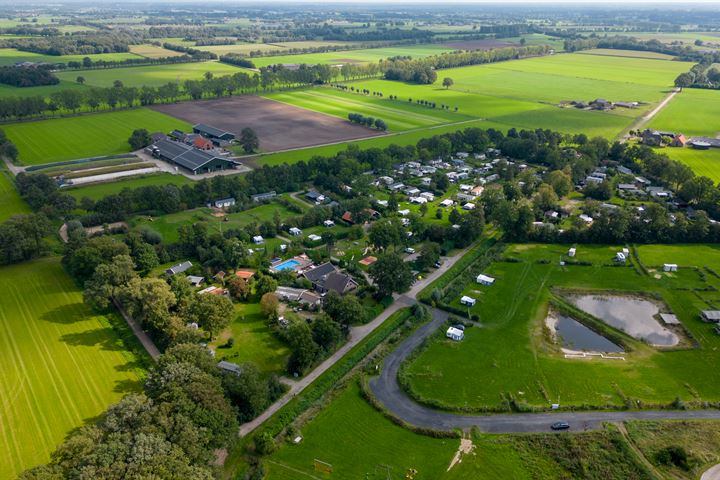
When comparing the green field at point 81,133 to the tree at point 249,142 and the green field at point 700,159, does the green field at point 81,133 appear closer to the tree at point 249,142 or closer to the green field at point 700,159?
the tree at point 249,142

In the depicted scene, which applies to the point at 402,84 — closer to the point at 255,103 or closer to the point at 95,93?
the point at 255,103

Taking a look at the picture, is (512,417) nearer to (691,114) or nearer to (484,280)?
(484,280)

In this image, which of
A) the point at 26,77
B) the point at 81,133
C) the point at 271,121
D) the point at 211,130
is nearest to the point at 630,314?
the point at 211,130

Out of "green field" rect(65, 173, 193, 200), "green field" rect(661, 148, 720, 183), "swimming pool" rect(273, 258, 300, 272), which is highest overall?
"green field" rect(661, 148, 720, 183)

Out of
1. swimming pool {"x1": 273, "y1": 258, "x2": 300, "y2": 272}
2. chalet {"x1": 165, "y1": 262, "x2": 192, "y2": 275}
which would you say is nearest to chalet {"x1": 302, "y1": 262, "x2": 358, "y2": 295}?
swimming pool {"x1": 273, "y1": 258, "x2": 300, "y2": 272}

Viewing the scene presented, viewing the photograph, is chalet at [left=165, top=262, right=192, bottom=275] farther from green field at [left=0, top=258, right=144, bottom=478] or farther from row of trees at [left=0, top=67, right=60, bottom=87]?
row of trees at [left=0, top=67, right=60, bottom=87]

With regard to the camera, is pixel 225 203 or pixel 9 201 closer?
pixel 9 201

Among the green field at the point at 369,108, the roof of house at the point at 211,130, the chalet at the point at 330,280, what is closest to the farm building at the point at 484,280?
the chalet at the point at 330,280
